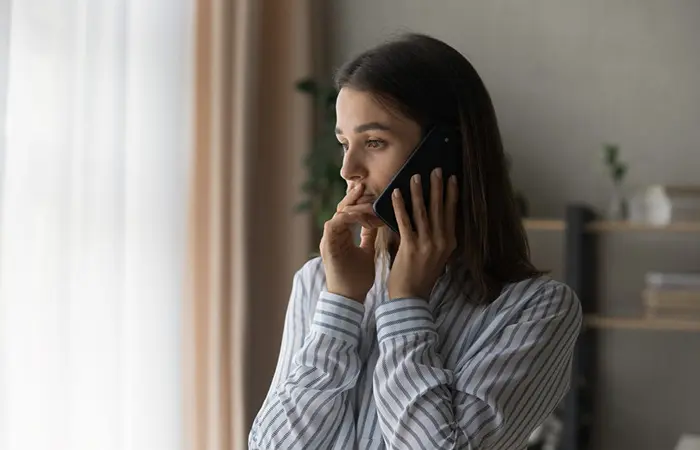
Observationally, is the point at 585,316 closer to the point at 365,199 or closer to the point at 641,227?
the point at 641,227

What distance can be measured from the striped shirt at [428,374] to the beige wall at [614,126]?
1977mm

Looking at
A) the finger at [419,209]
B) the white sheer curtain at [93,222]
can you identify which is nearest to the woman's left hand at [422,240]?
the finger at [419,209]

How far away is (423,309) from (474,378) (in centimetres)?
11

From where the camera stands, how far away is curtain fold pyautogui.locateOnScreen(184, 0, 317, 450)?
2.64 metres

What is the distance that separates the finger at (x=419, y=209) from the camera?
1244 mm

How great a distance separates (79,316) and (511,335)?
4.08 ft

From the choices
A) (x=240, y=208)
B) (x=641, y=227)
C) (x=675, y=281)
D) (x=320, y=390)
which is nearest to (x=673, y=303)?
(x=675, y=281)

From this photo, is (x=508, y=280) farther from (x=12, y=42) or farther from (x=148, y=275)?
(x=148, y=275)

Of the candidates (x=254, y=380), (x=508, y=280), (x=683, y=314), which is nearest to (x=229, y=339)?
(x=254, y=380)

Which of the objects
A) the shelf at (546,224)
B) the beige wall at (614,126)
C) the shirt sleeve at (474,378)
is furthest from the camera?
the beige wall at (614,126)

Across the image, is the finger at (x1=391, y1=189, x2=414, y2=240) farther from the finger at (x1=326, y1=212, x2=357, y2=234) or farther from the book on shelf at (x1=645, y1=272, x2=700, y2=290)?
the book on shelf at (x1=645, y1=272, x2=700, y2=290)

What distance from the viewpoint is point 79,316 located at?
2156 millimetres

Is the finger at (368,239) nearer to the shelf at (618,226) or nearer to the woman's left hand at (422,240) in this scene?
the woman's left hand at (422,240)

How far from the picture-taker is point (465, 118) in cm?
129
